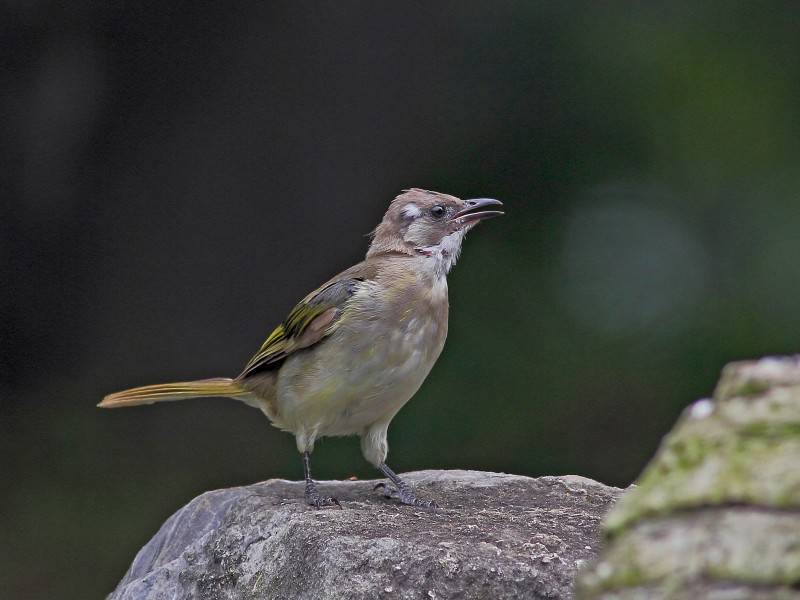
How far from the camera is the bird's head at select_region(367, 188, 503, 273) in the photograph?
5633mm

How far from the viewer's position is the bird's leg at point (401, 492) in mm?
4840

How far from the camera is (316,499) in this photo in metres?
4.80

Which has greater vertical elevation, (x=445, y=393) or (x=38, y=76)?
(x=38, y=76)

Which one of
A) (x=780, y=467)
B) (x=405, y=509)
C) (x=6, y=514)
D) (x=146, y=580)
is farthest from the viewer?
(x=6, y=514)

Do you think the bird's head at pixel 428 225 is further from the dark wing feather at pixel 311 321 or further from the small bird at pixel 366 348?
the dark wing feather at pixel 311 321

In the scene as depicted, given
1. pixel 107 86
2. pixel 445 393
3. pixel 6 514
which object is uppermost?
pixel 107 86

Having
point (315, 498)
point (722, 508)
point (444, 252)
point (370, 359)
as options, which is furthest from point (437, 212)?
point (722, 508)

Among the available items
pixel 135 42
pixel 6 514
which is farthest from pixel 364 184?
pixel 6 514

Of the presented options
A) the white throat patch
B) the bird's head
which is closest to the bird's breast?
the white throat patch

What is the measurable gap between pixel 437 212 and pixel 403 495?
1.43 m

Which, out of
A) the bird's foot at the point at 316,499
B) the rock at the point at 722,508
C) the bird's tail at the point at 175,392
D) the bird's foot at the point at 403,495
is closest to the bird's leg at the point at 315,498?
the bird's foot at the point at 316,499

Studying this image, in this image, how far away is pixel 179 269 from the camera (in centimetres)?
888

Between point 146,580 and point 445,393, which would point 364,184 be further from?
point 146,580

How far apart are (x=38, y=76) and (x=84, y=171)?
2.38ft
